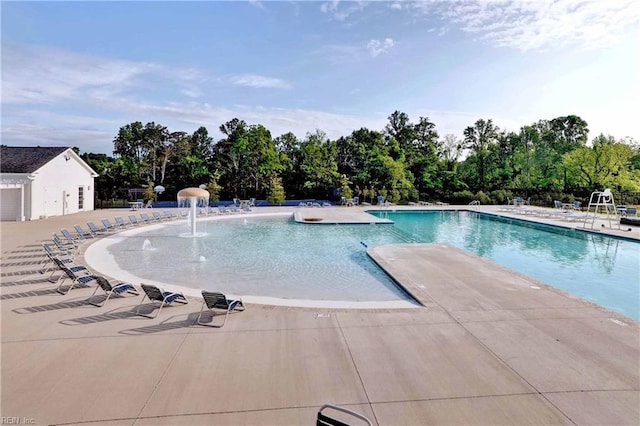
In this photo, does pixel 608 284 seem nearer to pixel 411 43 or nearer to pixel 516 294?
pixel 516 294

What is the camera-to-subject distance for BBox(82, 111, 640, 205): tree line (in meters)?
29.5

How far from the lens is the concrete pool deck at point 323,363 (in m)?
3.56

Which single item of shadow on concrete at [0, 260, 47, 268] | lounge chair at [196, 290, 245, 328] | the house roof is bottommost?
shadow on concrete at [0, 260, 47, 268]

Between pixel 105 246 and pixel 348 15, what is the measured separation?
15.0 meters

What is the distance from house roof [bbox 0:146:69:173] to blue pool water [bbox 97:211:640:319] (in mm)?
7850

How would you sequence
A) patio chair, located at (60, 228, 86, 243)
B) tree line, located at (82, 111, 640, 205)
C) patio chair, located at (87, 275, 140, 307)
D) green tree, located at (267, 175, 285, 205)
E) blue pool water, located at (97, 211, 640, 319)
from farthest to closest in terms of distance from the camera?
tree line, located at (82, 111, 640, 205) < green tree, located at (267, 175, 285, 205) < patio chair, located at (60, 228, 86, 243) < blue pool water, located at (97, 211, 640, 319) < patio chair, located at (87, 275, 140, 307)

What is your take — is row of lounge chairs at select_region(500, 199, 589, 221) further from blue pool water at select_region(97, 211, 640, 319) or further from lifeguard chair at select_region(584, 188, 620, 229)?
blue pool water at select_region(97, 211, 640, 319)

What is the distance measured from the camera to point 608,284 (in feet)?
30.7

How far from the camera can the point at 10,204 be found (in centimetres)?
1828

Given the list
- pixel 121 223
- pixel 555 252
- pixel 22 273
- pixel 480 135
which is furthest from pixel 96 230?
pixel 480 135

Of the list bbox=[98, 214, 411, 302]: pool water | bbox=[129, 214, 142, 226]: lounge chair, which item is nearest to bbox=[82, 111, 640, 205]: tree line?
bbox=[129, 214, 142, 226]: lounge chair

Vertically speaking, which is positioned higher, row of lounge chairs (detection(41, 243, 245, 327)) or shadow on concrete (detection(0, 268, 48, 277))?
row of lounge chairs (detection(41, 243, 245, 327))

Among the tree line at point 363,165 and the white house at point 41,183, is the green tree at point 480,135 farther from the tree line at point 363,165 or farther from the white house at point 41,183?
the white house at point 41,183

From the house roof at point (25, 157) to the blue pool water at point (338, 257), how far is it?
25.8ft
